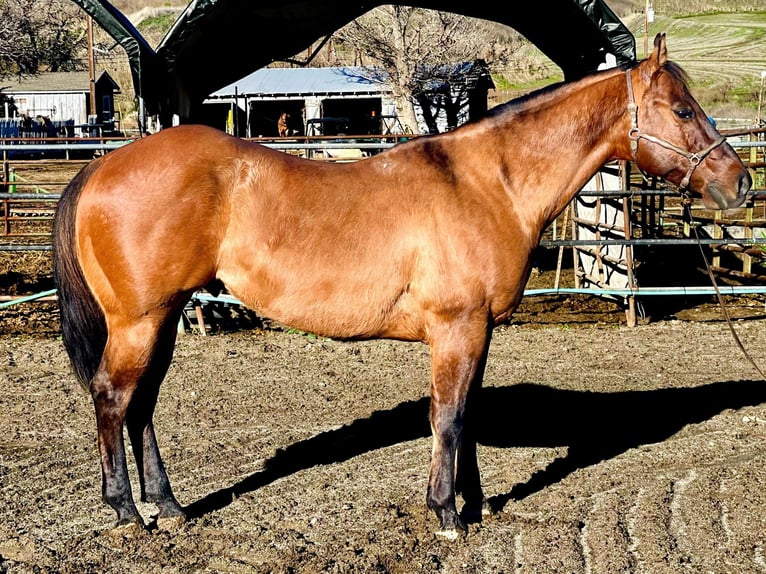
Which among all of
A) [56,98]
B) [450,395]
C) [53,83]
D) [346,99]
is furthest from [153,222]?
[53,83]

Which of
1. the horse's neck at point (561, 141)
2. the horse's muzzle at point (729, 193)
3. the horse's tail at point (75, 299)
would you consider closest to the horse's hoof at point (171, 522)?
the horse's tail at point (75, 299)

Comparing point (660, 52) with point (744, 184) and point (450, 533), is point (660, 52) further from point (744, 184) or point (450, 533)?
point (450, 533)

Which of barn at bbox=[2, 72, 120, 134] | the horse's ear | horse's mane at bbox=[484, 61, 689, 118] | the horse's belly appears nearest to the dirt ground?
the horse's belly

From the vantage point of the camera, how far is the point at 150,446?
3699 mm

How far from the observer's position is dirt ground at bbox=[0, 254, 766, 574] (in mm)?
3320

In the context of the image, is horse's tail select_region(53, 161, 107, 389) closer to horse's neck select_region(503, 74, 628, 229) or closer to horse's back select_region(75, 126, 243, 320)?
horse's back select_region(75, 126, 243, 320)

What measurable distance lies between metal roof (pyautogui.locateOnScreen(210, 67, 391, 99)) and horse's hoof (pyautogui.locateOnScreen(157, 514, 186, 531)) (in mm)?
25615

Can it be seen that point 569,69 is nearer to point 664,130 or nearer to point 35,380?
→ point 664,130

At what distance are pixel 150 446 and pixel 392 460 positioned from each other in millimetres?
1347

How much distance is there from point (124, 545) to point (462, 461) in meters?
1.52

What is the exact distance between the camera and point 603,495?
3914 mm

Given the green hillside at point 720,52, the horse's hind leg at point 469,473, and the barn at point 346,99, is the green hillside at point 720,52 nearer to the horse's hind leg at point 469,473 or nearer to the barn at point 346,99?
the barn at point 346,99

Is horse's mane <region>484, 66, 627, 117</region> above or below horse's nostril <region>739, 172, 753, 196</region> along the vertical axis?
above

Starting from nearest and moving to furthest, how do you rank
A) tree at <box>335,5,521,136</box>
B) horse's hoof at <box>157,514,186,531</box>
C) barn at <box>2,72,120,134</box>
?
1. horse's hoof at <box>157,514,186,531</box>
2. tree at <box>335,5,521,136</box>
3. barn at <box>2,72,120,134</box>
